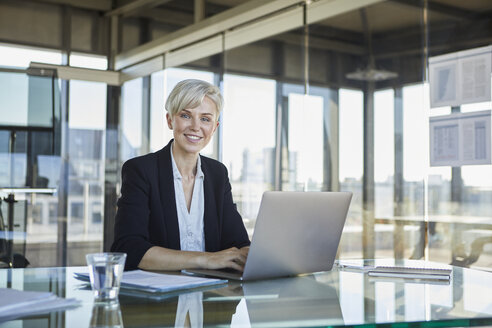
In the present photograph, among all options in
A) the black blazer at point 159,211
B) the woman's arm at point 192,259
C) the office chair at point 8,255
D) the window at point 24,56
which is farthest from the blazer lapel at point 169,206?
the window at point 24,56

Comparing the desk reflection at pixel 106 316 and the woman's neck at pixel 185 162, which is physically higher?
the woman's neck at pixel 185 162

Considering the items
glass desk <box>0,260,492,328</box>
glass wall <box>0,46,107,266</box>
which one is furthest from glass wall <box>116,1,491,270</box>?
glass desk <box>0,260,492,328</box>

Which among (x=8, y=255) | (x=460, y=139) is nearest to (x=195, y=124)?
(x=460, y=139)

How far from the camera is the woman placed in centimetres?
218

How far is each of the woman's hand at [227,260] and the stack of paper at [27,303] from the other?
0.59 m

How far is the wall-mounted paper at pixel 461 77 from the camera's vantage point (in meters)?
3.62

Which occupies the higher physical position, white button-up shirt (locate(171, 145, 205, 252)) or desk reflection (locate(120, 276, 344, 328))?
white button-up shirt (locate(171, 145, 205, 252))

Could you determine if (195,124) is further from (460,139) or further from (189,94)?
(460,139)

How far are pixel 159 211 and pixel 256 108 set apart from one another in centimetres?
275

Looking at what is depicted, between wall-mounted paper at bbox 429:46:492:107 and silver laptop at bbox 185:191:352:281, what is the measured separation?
2136 mm

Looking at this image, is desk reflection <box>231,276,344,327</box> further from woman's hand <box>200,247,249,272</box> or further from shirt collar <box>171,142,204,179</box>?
shirt collar <box>171,142,204,179</box>

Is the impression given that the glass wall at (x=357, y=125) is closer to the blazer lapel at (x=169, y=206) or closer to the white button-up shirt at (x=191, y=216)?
the white button-up shirt at (x=191, y=216)

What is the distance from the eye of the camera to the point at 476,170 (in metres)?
3.61

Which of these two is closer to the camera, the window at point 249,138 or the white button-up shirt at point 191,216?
the white button-up shirt at point 191,216
